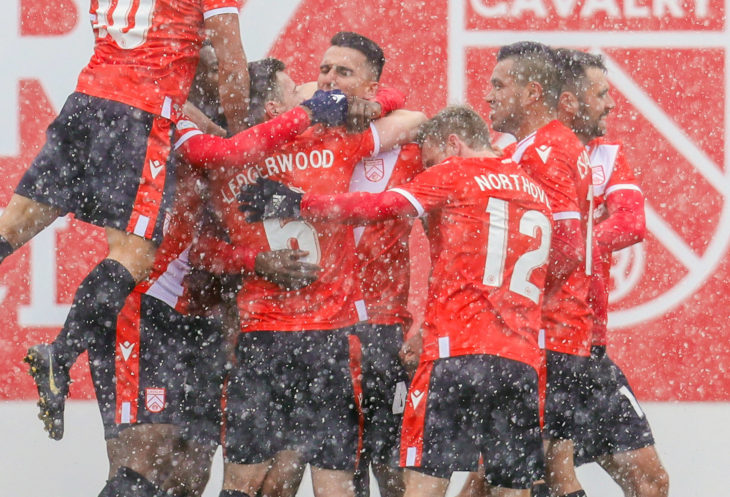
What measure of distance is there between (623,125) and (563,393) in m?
1.73

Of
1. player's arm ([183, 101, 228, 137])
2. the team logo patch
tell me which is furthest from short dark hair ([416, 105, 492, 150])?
the team logo patch

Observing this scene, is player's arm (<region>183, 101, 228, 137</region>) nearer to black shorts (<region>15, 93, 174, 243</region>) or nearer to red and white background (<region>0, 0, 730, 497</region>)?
black shorts (<region>15, 93, 174, 243</region>)

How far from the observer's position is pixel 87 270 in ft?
20.2

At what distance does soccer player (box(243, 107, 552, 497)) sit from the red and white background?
1.75m

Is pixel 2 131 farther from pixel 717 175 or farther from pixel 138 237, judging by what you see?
pixel 717 175

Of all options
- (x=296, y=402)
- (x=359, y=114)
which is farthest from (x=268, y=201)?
(x=296, y=402)

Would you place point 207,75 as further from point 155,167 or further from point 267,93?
point 155,167

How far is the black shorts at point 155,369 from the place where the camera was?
4.79 meters

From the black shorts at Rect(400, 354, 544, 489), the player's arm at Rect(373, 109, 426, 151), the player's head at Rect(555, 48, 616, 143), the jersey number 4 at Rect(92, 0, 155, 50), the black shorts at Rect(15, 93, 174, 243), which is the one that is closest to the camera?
the black shorts at Rect(400, 354, 544, 489)

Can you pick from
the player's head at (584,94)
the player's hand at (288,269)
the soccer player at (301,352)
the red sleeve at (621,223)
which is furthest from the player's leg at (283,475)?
the player's head at (584,94)

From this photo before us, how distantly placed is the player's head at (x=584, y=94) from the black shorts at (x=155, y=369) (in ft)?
5.46

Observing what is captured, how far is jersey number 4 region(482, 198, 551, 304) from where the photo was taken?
4.43 metres

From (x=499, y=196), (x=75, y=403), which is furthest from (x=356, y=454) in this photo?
(x=75, y=403)

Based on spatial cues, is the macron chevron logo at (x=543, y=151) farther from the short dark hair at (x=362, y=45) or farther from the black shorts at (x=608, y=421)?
the black shorts at (x=608, y=421)
